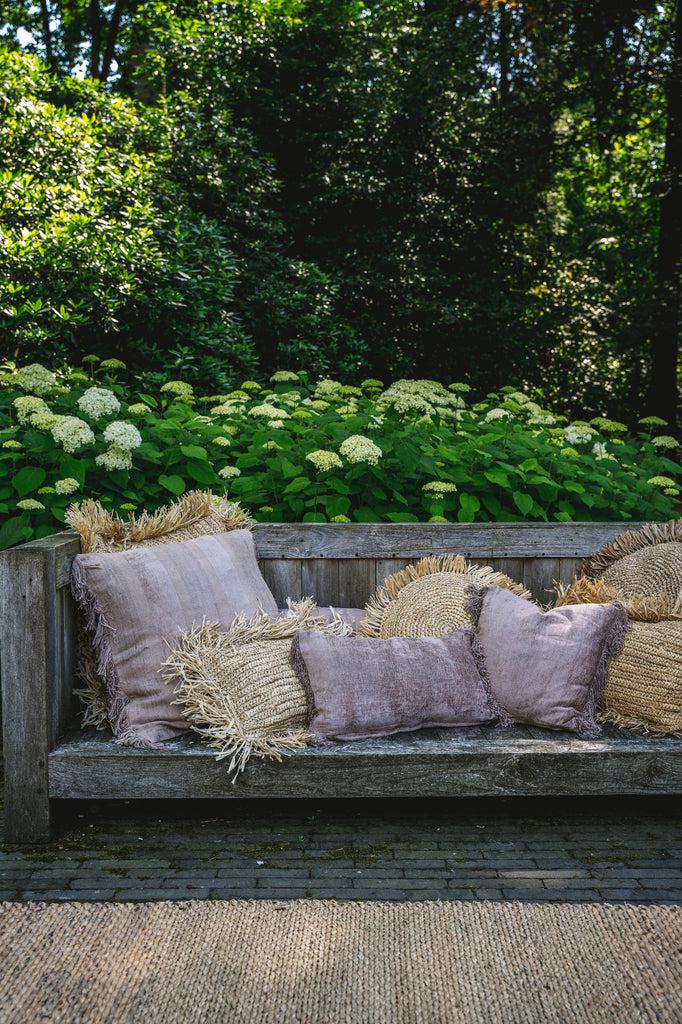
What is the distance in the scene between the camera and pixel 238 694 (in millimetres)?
2422

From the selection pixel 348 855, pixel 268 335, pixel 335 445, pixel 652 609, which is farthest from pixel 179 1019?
pixel 268 335

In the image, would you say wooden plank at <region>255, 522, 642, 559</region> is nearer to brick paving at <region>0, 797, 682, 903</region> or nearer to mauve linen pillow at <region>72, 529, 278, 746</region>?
mauve linen pillow at <region>72, 529, 278, 746</region>

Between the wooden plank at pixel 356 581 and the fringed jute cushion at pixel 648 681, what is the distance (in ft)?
3.18

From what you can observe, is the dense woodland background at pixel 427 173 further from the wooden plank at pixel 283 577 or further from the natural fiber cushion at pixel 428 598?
the natural fiber cushion at pixel 428 598

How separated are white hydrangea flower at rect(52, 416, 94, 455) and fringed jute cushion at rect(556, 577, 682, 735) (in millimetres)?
2042

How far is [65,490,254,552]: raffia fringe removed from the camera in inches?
106

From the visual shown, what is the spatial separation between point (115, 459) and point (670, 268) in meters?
8.28

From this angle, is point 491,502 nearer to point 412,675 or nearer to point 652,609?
point 652,609

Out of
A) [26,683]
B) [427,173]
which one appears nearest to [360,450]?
[26,683]

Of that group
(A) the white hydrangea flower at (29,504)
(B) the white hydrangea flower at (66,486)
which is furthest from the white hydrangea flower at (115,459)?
(A) the white hydrangea flower at (29,504)

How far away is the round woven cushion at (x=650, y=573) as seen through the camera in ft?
9.32

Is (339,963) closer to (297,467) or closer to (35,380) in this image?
(297,467)

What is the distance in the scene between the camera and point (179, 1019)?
1653 millimetres

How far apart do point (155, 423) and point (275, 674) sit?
157 centimetres
